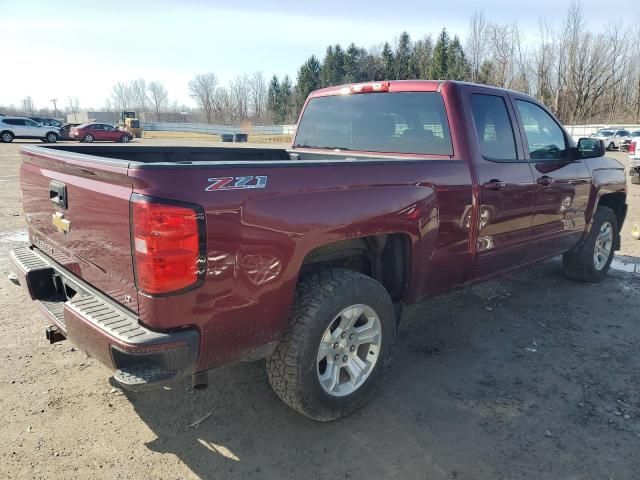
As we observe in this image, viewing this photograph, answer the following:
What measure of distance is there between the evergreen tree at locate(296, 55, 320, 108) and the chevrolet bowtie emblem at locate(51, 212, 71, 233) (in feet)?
265

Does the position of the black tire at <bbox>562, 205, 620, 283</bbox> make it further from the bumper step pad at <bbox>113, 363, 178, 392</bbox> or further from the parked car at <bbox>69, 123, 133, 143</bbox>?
the parked car at <bbox>69, 123, 133, 143</bbox>

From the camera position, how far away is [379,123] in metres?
4.05

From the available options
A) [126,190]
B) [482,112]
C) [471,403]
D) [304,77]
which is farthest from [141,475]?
[304,77]

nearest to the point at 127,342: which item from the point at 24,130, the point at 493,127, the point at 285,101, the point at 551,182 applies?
the point at 493,127

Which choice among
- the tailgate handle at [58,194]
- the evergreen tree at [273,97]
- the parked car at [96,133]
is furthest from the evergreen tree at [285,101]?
the tailgate handle at [58,194]

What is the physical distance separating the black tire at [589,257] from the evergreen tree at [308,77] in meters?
78.5

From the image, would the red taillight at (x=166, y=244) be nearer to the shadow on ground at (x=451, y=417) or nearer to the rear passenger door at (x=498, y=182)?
the shadow on ground at (x=451, y=417)

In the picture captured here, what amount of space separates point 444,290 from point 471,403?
2.72 ft

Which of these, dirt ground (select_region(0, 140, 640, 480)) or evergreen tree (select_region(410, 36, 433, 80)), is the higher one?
evergreen tree (select_region(410, 36, 433, 80))

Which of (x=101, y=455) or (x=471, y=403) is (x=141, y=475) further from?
(x=471, y=403)

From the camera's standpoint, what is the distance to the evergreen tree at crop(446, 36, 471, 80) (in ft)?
177

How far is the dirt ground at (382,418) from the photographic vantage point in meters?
2.56

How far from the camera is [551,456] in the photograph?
2.68 meters

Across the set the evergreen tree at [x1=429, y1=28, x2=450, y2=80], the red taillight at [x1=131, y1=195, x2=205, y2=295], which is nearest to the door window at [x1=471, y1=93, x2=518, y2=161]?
the red taillight at [x1=131, y1=195, x2=205, y2=295]
